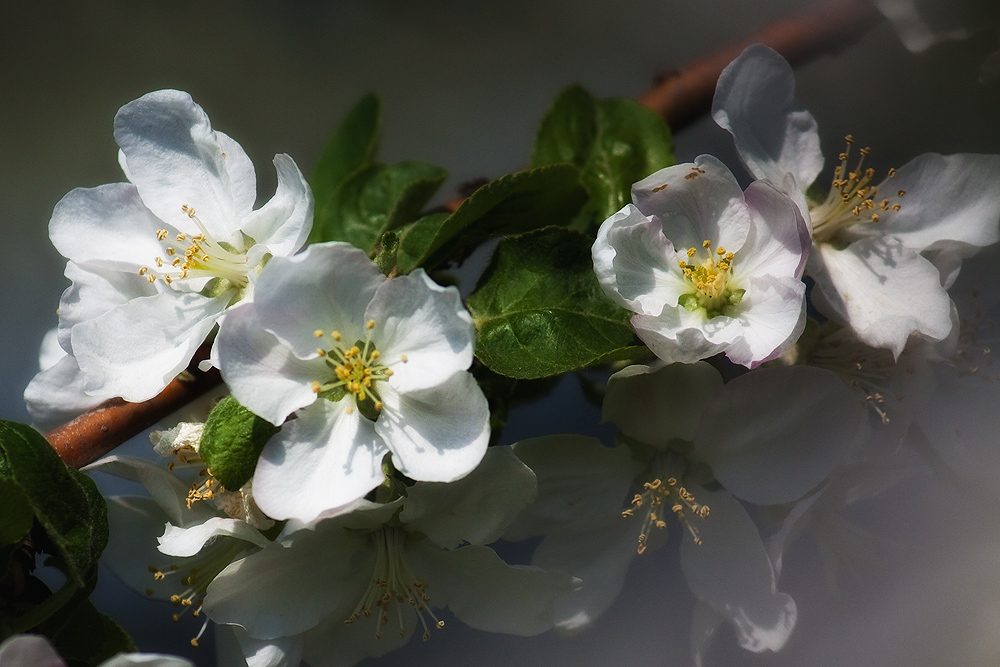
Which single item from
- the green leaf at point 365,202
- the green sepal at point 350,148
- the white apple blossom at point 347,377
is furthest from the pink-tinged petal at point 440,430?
the green sepal at point 350,148

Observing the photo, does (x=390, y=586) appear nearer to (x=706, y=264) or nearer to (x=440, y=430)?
(x=440, y=430)

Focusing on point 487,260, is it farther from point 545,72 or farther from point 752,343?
point 545,72

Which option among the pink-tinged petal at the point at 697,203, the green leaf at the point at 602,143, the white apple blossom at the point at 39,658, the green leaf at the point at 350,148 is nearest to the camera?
the white apple blossom at the point at 39,658

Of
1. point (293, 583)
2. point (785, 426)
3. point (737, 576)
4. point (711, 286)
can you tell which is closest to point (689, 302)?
point (711, 286)

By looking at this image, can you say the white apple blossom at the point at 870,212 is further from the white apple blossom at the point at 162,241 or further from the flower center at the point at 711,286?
the white apple blossom at the point at 162,241

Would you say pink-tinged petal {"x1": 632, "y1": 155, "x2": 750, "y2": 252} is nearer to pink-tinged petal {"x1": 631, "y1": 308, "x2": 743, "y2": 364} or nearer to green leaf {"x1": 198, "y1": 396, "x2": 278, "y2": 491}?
pink-tinged petal {"x1": 631, "y1": 308, "x2": 743, "y2": 364}
